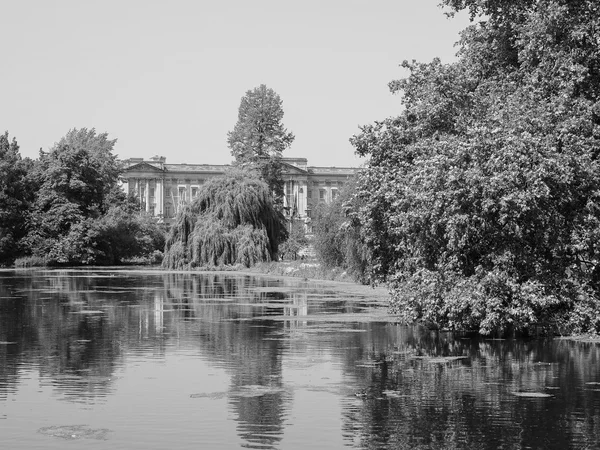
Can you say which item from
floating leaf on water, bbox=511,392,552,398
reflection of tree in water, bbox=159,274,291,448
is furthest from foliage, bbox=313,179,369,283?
floating leaf on water, bbox=511,392,552,398

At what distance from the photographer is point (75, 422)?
1577 centimetres

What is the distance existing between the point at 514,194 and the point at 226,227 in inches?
2435

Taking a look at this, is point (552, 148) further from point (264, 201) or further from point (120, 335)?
→ point (264, 201)

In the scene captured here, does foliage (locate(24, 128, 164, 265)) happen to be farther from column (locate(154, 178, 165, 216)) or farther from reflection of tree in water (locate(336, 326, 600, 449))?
reflection of tree in water (locate(336, 326, 600, 449))

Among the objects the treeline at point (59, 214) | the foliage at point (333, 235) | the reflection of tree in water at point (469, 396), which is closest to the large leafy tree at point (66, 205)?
the treeline at point (59, 214)

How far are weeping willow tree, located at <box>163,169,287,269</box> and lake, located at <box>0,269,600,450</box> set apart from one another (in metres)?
50.7

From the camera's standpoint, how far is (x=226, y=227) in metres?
87.4

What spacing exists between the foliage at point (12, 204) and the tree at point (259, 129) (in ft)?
104

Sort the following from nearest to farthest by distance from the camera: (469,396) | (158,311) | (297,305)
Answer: (469,396) → (158,311) → (297,305)

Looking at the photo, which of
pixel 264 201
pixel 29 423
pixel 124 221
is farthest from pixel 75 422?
pixel 124 221

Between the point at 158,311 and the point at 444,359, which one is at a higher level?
the point at 158,311

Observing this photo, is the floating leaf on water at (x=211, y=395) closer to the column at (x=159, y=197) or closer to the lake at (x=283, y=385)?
the lake at (x=283, y=385)

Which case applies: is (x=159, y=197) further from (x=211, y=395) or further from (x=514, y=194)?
(x=211, y=395)

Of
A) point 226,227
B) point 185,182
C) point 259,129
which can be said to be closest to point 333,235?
point 226,227
